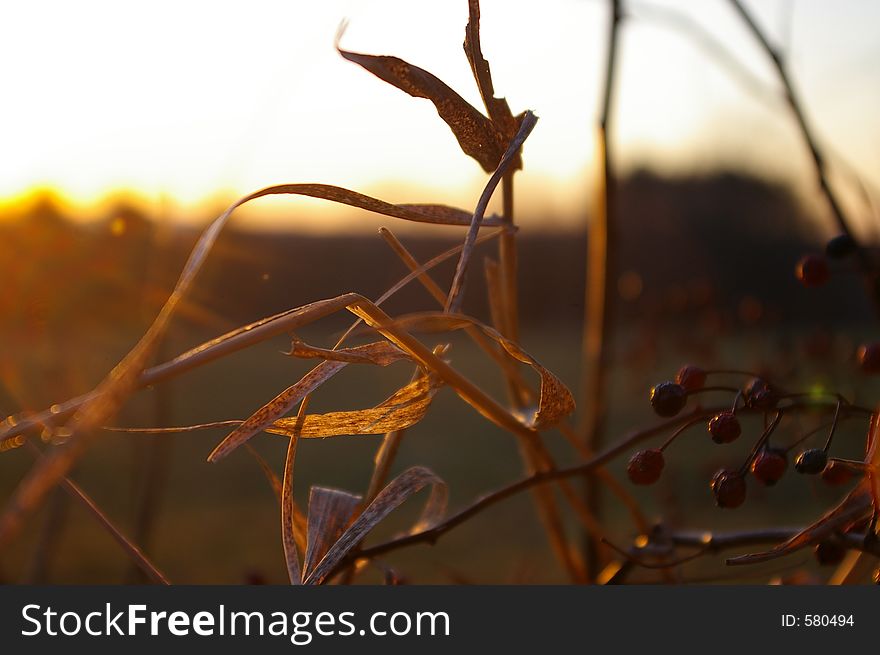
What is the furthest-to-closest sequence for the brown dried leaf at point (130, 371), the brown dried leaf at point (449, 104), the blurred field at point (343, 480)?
1. the blurred field at point (343, 480)
2. the brown dried leaf at point (449, 104)
3. the brown dried leaf at point (130, 371)

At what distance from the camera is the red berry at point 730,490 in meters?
0.33

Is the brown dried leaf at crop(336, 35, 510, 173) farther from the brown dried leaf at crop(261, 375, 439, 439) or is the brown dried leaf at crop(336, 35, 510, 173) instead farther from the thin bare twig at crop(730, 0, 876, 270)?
the thin bare twig at crop(730, 0, 876, 270)

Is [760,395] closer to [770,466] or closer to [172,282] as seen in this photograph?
[770,466]

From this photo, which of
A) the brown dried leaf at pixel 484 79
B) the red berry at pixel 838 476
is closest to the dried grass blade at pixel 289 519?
the brown dried leaf at pixel 484 79

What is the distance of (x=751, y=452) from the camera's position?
0.33 metres

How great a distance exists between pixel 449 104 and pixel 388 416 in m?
0.10

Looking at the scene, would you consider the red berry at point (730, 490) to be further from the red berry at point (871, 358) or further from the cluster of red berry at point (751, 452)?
the red berry at point (871, 358)

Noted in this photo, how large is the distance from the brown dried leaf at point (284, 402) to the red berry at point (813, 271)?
0.25 metres

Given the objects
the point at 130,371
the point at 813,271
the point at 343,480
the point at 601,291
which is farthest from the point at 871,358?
the point at 343,480

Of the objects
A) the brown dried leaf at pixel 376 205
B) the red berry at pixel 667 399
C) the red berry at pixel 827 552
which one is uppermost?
the brown dried leaf at pixel 376 205

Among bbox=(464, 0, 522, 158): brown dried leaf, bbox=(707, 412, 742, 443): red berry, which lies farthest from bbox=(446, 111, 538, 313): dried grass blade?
bbox=(707, 412, 742, 443): red berry

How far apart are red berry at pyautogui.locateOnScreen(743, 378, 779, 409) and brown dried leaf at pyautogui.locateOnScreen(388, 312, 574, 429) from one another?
8 cm

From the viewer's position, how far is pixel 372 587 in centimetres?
30

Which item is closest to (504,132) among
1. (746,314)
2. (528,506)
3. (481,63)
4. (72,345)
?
(481,63)
